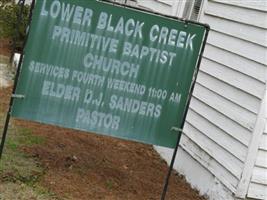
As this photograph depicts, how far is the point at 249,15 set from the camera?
6562 mm

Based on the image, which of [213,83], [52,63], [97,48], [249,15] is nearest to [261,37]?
[249,15]

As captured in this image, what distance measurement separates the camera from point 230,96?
6750mm

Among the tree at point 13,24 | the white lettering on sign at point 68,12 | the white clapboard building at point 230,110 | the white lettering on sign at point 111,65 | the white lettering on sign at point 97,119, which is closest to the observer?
the white lettering on sign at point 68,12

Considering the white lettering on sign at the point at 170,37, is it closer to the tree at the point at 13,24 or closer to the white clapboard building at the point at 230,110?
the white clapboard building at the point at 230,110

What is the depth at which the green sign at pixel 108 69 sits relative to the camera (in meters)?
5.40

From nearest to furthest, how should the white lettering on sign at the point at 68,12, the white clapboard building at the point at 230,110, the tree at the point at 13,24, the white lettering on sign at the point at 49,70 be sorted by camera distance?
the white lettering on sign at the point at 68,12 → the white lettering on sign at the point at 49,70 → the white clapboard building at the point at 230,110 → the tree at the point at 13,24

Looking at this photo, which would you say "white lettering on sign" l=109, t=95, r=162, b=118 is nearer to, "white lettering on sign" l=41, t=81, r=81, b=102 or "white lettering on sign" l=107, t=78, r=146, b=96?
"white lettering on sign" l=107, t=78, r=146, b=96

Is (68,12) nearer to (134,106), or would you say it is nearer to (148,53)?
(148,53)

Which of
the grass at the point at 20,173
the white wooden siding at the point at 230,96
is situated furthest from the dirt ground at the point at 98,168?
the white wooden siding at the point at 230,96

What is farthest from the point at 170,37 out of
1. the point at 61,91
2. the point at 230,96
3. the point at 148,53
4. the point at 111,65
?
the point at 230,96

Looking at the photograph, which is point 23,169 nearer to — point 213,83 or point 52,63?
point 52,63

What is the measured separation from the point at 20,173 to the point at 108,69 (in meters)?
1.55

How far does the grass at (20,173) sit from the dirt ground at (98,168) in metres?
0.10

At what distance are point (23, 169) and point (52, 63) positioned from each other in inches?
56.5
